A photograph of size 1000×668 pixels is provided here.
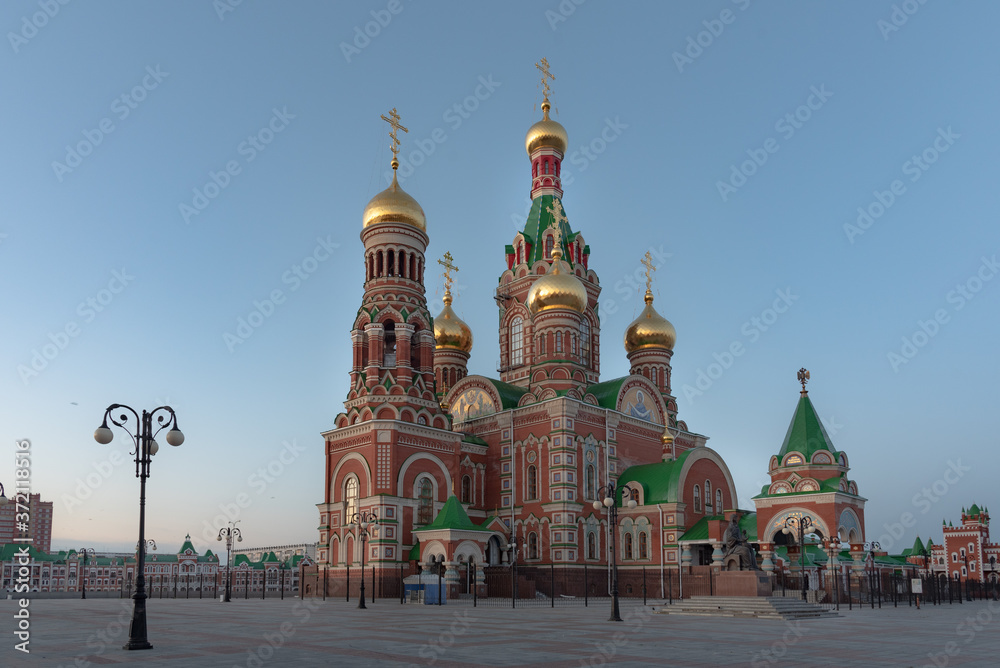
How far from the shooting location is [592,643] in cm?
1595

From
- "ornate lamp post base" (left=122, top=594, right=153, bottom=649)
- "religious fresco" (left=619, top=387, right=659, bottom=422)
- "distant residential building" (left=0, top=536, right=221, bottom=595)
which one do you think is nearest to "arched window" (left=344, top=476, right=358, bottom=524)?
"religious fresco" (left=619, top=387, right=659, bottom=422)

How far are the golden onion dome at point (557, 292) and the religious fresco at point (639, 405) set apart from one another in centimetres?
541

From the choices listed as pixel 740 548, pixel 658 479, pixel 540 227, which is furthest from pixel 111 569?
pixel 740 548

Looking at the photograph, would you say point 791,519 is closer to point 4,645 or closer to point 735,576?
point 735,576

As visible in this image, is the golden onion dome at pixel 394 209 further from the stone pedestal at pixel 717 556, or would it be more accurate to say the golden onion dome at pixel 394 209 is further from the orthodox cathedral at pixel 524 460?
the stone pedestal at pixel 717 556

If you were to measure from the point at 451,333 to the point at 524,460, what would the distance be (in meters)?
12.6

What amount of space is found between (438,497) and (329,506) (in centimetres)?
530

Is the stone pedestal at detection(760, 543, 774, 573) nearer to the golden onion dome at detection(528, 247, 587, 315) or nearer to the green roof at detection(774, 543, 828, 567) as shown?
the green roof at detection(774, 543, 828, 567)

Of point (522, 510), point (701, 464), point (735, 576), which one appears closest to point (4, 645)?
point (735, 576)

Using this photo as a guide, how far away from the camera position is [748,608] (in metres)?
25.2

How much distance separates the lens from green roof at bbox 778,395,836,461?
38875mm

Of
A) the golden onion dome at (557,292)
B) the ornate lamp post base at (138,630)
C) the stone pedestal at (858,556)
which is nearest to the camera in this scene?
the ornate lamp post base at (138,630)

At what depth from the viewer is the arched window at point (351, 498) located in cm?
3988

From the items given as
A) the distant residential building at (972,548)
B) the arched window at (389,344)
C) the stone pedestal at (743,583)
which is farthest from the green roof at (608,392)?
the distant residential building at (972,548)
